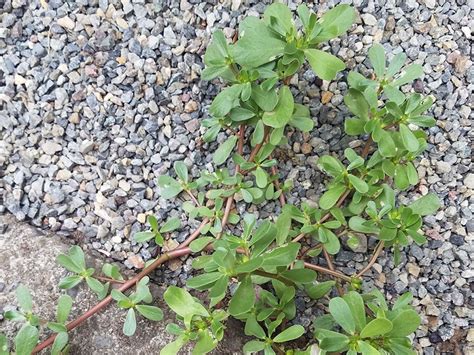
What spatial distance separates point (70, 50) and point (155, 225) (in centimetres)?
64

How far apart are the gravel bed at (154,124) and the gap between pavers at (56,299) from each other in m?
0.07

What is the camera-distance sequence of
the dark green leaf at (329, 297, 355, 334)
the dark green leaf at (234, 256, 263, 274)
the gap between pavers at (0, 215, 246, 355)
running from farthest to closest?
the gap between pavers at (0, 215, 246, 355) < the dark green leaf at (329, 297, 355, 334) < the dark green leaf at (234, 256, 263, 274)

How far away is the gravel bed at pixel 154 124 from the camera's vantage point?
1884 mm

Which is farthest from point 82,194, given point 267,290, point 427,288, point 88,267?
point 427,288

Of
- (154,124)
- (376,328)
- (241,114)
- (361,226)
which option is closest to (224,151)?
(241,114)

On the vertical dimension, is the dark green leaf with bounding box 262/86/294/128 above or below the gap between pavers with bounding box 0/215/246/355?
above

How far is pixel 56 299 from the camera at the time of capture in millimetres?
1788

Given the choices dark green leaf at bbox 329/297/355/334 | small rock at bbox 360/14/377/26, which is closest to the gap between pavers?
dark green leaf at bbox 329/297/355/334

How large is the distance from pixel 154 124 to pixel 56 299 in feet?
2.01

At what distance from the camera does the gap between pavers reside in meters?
1.75

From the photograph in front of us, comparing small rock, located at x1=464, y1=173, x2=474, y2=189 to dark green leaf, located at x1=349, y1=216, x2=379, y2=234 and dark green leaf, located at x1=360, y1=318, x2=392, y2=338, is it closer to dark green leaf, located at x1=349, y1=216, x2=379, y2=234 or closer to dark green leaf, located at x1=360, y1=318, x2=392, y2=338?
dark green leaf, located at x1=349, y1=216, x2=379, y2=234

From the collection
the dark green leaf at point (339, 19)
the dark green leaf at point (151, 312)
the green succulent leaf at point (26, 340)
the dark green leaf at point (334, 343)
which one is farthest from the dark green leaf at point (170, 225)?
→ the dark green leaf at point (339, 19)

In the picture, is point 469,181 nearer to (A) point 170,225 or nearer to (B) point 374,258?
(B) point 374,258

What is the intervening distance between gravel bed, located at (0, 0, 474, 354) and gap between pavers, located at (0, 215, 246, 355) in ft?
0.23
